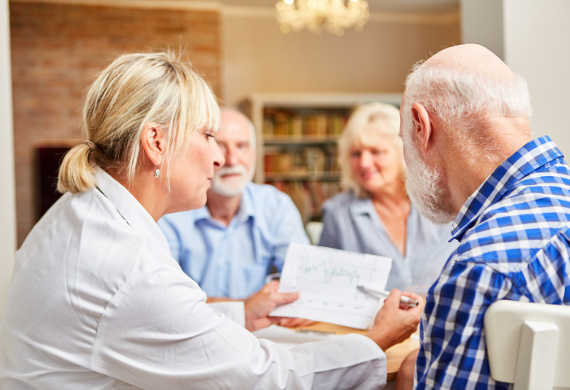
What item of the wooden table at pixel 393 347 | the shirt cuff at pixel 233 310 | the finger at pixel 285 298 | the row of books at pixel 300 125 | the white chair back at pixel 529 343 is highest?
the row of books at pixel 300 125

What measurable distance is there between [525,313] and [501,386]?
0.45 feet

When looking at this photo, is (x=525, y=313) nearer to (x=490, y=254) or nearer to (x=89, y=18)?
(x=490, y=254)

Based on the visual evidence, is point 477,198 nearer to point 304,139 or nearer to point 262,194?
point 262,194

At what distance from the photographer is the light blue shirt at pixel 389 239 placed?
2115 mm

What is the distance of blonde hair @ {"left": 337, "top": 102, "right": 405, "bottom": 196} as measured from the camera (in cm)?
238

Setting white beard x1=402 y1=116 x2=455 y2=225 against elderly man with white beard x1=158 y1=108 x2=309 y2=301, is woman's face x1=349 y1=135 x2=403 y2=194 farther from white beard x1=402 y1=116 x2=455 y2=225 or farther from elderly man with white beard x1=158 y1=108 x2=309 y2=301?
white beard x1=402 y1=116 x2=455 y2=225

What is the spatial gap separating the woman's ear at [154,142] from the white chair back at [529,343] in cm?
74

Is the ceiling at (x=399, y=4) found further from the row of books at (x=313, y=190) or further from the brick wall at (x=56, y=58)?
the row of books at (x=313, y=190)

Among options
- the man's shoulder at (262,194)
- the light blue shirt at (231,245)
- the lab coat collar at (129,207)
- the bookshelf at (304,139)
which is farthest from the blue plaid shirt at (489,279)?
the bookshelf at (304,139)

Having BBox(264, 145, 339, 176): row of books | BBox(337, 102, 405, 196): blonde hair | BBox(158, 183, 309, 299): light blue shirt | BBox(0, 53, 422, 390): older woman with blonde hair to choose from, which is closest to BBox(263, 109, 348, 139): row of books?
BBox(264, 145, 339, 176): row of books

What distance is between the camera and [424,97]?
3.47 feet

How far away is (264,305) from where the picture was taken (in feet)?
5.08

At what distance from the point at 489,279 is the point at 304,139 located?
5438 millimetres

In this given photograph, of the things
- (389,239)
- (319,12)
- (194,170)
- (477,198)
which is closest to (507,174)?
(477,198)
